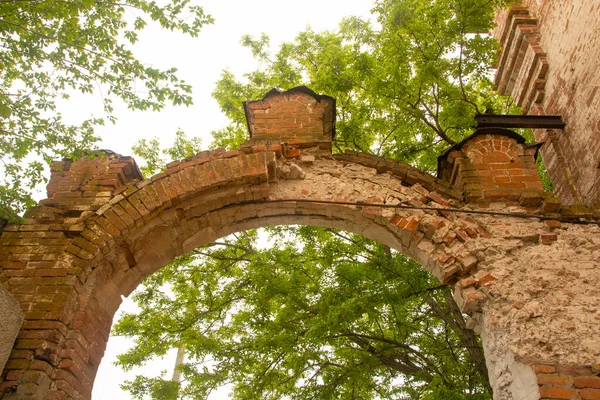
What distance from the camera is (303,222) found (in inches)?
194

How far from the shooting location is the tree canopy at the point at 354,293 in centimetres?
692

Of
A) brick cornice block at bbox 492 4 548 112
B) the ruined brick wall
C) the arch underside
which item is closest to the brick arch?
the arch underside

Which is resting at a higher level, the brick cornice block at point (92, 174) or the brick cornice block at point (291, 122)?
the brick cornice block at point (291, 122)

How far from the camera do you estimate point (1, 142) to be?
13.3 ft

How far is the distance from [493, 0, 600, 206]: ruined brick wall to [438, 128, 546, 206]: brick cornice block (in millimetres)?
1672

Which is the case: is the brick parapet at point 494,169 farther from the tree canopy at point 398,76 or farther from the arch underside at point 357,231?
the tree canopy at point 398,76

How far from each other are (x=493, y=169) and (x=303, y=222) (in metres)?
1.97

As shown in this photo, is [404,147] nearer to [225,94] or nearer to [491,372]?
[225,94]

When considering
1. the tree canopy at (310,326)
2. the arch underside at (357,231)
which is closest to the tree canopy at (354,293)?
the tree canopy at (310,326)

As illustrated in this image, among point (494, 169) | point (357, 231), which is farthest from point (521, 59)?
point (357, 231)

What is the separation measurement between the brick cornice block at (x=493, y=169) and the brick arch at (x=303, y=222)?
0.06 ft

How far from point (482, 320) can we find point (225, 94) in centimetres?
800

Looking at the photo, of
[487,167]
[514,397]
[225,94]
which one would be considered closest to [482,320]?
[514,397]

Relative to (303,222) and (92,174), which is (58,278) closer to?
(92,174)
